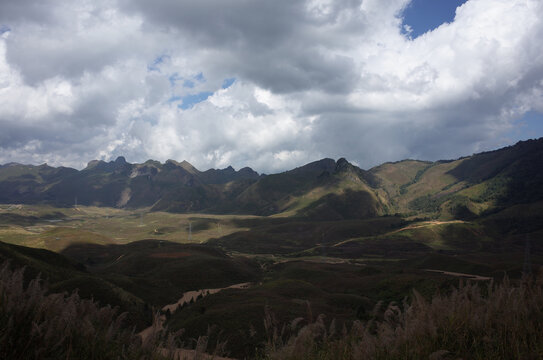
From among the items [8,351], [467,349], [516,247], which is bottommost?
[516,247]

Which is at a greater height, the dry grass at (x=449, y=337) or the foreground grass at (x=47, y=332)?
the foreground grass at (x=47, y=332)

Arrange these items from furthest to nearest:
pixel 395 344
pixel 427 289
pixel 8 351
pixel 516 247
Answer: pixel 516 247, pixel 427 289, pixel 395 344, pixel 8 351

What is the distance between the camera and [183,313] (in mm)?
53375

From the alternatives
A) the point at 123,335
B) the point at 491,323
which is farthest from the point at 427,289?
the point at 123,335

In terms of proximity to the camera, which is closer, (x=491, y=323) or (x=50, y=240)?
(x=491, y=323)

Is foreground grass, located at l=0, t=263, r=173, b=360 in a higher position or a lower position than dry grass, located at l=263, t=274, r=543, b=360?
higher

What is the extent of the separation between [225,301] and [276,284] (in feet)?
65.5

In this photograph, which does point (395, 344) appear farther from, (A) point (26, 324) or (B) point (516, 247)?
(B) point (516, 247)

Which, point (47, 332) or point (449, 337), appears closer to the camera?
point (47, 332)

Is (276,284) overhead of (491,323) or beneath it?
beneath

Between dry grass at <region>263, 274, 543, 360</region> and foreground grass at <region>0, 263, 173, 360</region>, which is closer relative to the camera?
foreground grass at <region>0, 263, 173, 360</region>

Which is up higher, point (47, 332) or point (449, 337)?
point (47, 332)

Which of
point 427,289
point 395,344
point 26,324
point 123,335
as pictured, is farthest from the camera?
point 427,289

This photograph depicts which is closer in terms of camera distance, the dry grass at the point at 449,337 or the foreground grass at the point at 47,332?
the foreground grass at the point at 47,332
